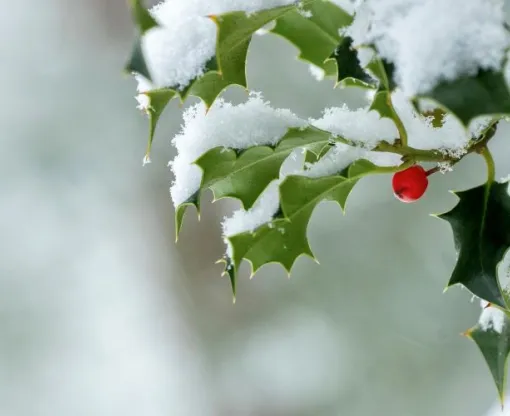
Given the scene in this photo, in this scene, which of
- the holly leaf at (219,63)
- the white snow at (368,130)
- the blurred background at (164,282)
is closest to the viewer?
the holly leaf at (219,63)

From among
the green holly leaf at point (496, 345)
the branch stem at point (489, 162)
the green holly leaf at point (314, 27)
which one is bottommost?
the green holly leaf at point (496, 345)

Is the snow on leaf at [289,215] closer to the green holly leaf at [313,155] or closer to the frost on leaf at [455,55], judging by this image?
the green holly leaf at [313,155]

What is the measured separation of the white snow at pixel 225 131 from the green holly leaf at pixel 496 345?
9.9 inches

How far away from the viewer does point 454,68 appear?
1.34 feet

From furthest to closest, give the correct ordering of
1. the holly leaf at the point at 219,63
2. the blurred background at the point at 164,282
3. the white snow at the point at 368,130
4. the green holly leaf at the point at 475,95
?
the blurred background at the point at 164,282, the white snow at the point at 368,130, the holly leaf at the point at 219,63, the green holly leaf at the point at 475,95

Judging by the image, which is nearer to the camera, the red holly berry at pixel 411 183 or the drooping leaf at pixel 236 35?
the drooping leaf at pixel 236 35

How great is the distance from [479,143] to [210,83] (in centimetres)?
23

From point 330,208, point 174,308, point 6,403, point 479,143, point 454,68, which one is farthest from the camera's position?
point 6,403

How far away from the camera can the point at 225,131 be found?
24.1 inches

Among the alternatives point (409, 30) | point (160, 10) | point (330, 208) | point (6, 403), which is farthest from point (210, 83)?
point (6, 403)

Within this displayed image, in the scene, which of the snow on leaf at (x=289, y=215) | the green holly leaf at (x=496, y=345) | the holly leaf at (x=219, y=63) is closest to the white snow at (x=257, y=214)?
the snow on leaf at (x=289, y=215)

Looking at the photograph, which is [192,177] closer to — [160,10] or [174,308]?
[160,10]

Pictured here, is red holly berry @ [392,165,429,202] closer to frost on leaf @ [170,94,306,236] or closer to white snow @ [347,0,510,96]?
frost on leaf @ [170,94,306,236]

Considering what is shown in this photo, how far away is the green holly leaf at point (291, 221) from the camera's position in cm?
62
